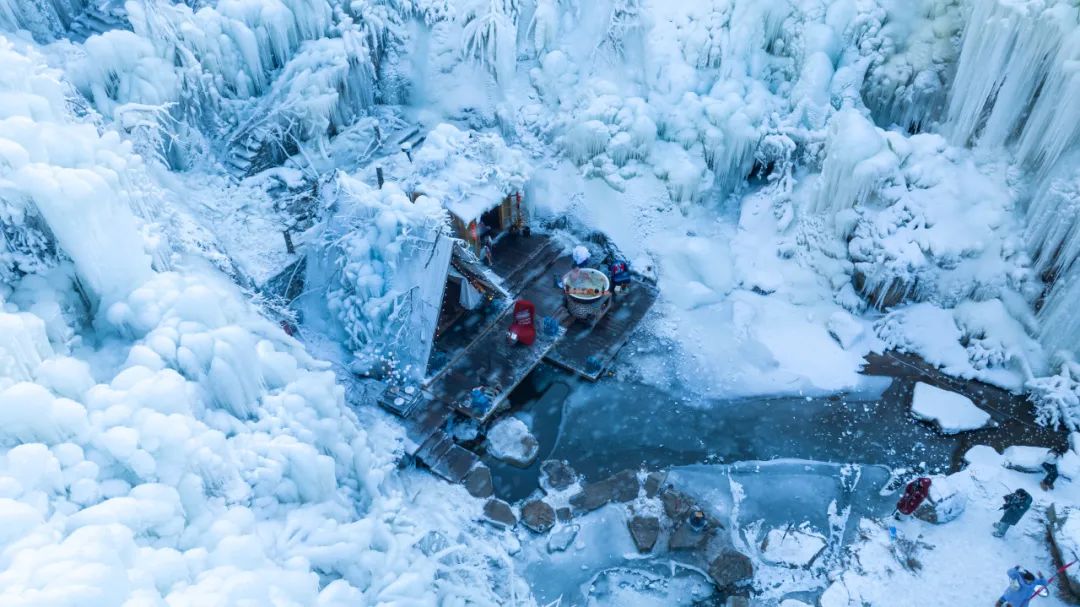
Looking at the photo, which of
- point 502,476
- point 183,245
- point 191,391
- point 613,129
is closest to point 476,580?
point 502,476

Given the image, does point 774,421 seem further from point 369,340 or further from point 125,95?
point 125,95

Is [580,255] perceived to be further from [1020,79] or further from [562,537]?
[1020,79]

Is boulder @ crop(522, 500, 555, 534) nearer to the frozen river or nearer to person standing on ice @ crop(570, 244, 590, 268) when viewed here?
the frozen river

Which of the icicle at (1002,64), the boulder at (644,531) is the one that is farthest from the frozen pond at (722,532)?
the icicle at (1002,64)

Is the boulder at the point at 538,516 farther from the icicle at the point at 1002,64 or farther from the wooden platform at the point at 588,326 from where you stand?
the icicle at the point at 1002,64

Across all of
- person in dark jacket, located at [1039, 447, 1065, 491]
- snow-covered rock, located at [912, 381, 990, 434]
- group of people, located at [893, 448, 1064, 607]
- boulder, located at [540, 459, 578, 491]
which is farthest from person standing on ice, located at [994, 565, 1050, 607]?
boulder, located at [540, 459, 578, 491]
